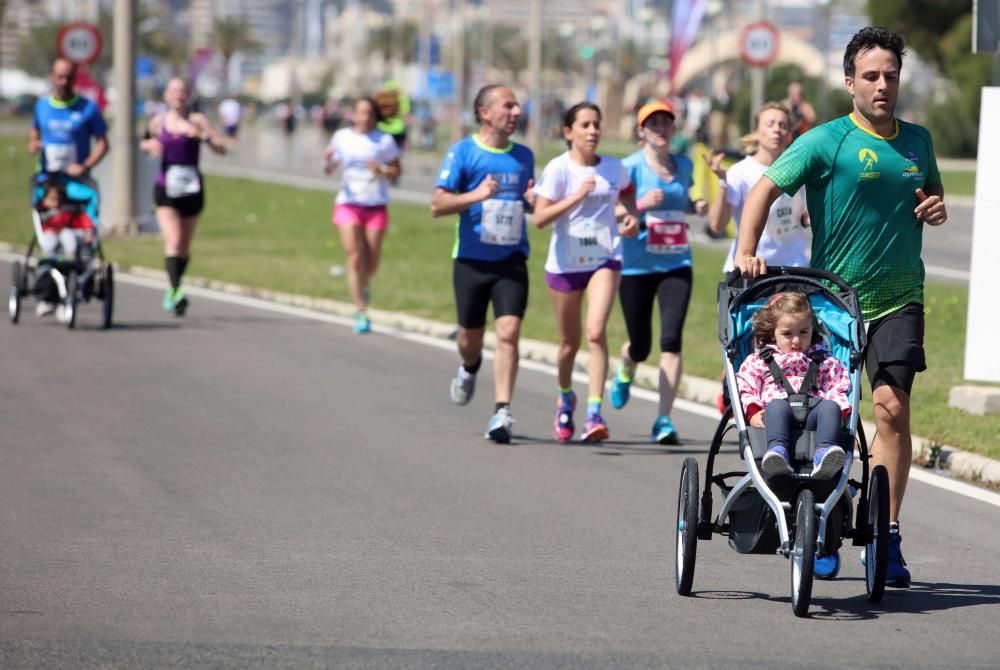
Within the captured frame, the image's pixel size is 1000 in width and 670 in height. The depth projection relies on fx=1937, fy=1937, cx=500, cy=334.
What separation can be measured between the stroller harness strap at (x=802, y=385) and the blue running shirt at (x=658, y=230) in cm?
412

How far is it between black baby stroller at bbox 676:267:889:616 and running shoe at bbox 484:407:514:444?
3.48m

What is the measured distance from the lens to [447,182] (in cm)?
1088

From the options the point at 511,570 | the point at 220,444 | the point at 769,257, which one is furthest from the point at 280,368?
the point at 511,570

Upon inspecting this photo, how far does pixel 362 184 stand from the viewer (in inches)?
639

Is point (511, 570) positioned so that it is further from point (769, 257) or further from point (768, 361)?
point (769, 257)

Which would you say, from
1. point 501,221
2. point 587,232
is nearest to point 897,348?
point 587,232

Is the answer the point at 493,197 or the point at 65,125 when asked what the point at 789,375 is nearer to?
the point at 493,197

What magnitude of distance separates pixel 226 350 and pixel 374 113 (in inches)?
114

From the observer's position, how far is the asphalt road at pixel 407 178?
24453mm

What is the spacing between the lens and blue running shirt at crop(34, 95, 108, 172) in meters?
16.7

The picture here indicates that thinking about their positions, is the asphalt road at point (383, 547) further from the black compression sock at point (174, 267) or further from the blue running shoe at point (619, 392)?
the black compression sock at point (174, 267)

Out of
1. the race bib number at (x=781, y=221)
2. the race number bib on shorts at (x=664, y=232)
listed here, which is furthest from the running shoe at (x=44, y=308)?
the race bib number at (x=781, y=221)

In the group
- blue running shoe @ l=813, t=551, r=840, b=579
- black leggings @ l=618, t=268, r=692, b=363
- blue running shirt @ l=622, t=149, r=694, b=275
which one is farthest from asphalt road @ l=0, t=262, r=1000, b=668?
blue running shirt @ l=622, t=149, r=694, b=275

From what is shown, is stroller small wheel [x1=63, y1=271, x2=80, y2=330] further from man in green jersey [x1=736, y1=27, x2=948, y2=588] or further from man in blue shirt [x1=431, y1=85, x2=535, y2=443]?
man in green jersey [x1=736, y1=27, x2=948, y2=588]
